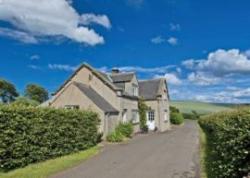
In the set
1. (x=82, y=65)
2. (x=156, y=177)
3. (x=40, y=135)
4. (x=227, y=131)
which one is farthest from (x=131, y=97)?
(x=227, y=131)

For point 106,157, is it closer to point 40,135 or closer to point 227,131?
point 40,135

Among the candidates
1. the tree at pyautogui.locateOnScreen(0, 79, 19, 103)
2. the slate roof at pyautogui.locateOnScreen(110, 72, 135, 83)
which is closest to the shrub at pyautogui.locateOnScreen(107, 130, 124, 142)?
the slate roof at pyautogui.locateOnScreen(110, 72, 135, 83)

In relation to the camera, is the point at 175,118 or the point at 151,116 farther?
the point at 175,118

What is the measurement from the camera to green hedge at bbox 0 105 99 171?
12617 millimetres

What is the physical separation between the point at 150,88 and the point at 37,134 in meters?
27.8

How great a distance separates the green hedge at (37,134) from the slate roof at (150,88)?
2097 cm

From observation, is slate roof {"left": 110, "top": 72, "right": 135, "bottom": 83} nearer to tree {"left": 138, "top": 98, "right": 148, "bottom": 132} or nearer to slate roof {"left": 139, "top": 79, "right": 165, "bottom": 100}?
tree {"left": 138, "top": 98, "right": 148, "bottom": 132}

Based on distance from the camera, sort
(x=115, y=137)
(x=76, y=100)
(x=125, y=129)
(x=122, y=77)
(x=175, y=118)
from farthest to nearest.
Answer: (x=175, y=118), (x=122, y=77), (x=125, y=129), (x=76, y=100), (x=115, y=137)

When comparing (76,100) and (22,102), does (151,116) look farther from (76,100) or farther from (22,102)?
(22,102)

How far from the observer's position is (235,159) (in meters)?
7.16

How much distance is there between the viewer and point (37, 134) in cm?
1460

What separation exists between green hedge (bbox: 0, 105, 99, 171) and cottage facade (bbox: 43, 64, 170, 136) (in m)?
6.84

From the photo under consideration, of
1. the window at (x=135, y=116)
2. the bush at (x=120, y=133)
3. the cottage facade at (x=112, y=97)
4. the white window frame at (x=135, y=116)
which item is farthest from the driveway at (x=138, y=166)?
the window at (x=135, y=116)

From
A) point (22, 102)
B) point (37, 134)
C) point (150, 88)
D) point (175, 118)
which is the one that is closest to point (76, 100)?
point (22, 102)
